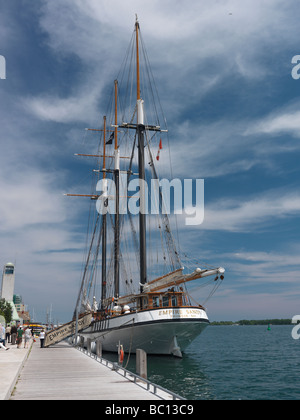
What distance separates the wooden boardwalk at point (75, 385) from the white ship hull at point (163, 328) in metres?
10.1

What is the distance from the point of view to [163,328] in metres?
29.3

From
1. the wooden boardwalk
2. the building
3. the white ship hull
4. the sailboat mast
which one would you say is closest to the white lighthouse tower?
the building

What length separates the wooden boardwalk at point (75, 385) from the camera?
39.3ft

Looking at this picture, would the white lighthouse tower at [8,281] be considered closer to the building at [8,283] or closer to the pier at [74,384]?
the building at [8,283]

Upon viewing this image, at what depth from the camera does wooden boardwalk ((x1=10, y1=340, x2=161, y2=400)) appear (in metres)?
12.0

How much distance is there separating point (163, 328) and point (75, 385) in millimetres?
15982

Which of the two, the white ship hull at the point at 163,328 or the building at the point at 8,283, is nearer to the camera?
the white ship hull at the point at 163,328

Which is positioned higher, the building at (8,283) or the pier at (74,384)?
the building at (8,283)

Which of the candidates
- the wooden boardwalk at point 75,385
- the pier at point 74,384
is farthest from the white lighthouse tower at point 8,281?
the wooden boardwalk at point 75,385

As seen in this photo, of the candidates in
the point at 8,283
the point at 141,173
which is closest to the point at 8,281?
the point at 8,283

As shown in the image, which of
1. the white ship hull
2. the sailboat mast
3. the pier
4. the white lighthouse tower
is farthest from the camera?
the white lighthouse tower

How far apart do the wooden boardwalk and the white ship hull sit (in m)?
10.1

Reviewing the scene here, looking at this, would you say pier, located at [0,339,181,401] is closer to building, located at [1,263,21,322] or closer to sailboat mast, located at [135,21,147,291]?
sailboat mast, located at [135,21,147,291]
